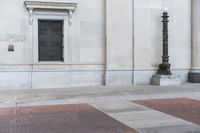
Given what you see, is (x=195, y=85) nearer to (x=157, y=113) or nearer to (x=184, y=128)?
(x=157, y=113)

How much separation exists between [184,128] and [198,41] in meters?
12.3

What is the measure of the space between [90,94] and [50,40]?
4328mm

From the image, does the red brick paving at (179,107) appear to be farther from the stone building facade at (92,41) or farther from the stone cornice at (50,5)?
the stone cornice at (50,5)

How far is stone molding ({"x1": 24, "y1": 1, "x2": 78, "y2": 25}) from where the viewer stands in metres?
18.3

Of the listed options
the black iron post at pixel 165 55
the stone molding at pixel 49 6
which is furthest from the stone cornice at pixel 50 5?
the black iron post at pixel 165 55

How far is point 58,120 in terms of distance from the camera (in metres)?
10.6

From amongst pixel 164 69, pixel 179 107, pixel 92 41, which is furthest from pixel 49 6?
pixel 179 107

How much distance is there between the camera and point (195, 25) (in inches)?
822

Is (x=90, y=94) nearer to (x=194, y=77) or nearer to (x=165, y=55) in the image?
(x=165, y=55)

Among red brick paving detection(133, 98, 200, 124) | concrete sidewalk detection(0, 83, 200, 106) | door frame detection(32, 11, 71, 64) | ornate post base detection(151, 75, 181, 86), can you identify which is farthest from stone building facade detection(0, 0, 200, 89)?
red brick paving detection(133, 98, 200, 124)

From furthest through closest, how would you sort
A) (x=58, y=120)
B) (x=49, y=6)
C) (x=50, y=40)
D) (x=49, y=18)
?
(x=50, y=40) < (x=49, y=18) < (x=49, y=6) < (x=58, y=120)

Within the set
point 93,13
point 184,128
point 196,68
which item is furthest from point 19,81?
point 184,128

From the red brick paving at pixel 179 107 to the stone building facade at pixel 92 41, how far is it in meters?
5.44

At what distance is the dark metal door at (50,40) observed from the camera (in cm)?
1889
